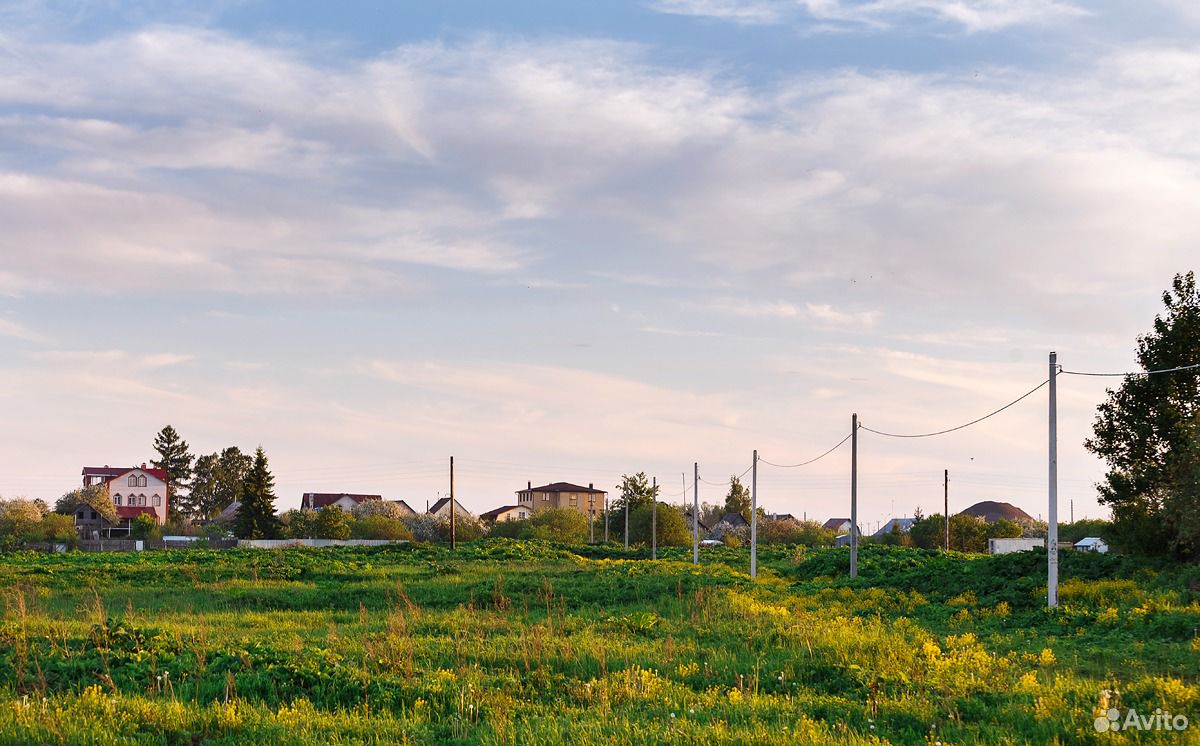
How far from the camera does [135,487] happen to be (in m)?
113

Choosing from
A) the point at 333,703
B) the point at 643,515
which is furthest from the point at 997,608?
the point at 643,515

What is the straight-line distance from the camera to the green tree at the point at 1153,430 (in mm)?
31312

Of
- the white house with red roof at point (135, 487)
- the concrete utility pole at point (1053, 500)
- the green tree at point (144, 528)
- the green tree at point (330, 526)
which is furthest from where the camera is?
the white house with red roof at point (135, 487)

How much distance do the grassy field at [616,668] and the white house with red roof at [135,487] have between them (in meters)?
91.0

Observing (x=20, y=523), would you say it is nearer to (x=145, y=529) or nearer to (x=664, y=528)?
(x=145, y=529)

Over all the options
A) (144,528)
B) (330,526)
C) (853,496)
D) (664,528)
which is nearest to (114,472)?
(144,528)

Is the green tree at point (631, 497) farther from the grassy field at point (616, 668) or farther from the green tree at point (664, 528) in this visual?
the grassy field at point (616, 668)

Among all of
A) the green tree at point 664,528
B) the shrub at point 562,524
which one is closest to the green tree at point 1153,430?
the green tree at point 664,528

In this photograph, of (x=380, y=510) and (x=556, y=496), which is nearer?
(x=380, y=510)

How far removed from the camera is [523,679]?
14.1 meters

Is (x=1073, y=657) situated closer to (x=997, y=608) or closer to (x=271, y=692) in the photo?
(x=997, y=608)

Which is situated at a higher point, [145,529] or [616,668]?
[616,668]

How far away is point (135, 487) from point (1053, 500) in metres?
110

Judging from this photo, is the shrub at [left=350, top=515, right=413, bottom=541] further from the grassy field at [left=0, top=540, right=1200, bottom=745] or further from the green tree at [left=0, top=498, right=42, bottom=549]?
the grassy field at [left=0, top=540, right=1200, bottom=745]
